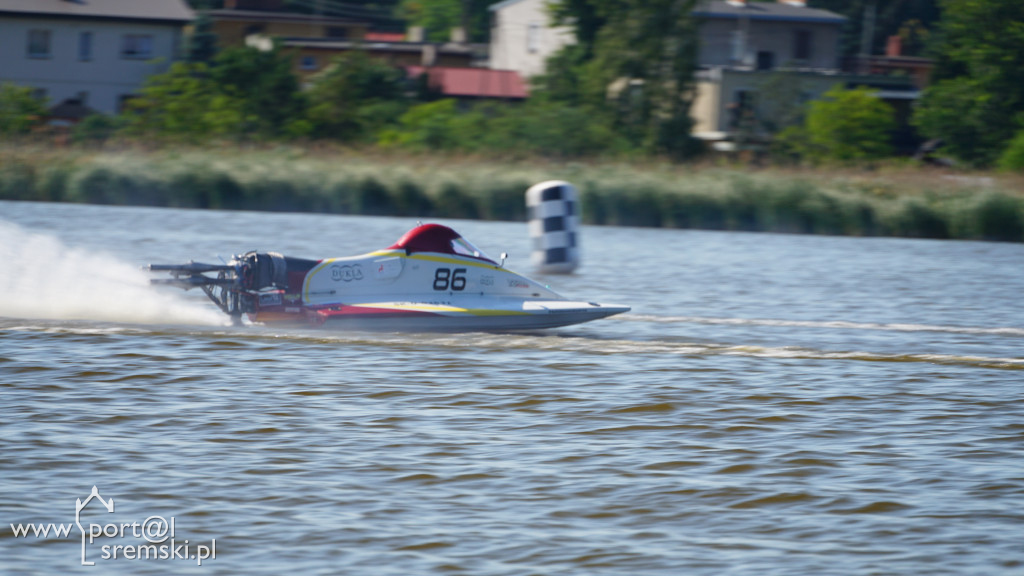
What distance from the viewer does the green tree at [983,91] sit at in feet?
132

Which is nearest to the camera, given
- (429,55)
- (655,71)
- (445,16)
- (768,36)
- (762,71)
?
(655,71)

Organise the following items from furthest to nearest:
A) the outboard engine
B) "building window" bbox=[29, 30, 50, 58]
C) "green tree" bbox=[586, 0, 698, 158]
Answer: "building window" bbox=[29, 30, 50, 58] < "green tree" bbox=[586, 0, 698, 158] < the outboard engine

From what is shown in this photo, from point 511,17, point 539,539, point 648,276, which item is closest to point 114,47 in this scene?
point 511,17

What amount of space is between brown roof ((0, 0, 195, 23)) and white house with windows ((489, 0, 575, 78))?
1514cm

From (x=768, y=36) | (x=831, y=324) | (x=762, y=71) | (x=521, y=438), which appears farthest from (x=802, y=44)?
(x=521, y=438)

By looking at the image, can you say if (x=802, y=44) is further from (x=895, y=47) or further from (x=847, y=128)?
(x=895, y=47)

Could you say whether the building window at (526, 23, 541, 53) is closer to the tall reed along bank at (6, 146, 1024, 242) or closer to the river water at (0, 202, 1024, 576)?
the tall reed along bank at (6, 146, 1024, 242)

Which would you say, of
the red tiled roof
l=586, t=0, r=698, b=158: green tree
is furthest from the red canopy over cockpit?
the red tiled roof

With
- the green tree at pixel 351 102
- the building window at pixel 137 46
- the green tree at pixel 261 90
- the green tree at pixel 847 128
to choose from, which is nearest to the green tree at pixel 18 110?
the building window at pixel 137 46

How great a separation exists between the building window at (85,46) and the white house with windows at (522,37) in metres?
18.2

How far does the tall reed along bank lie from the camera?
24.9 metres

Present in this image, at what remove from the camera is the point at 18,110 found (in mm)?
37781

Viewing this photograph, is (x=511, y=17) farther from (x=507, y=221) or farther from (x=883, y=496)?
(x=883, y=496)

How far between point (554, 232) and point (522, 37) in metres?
Result: 39.2
